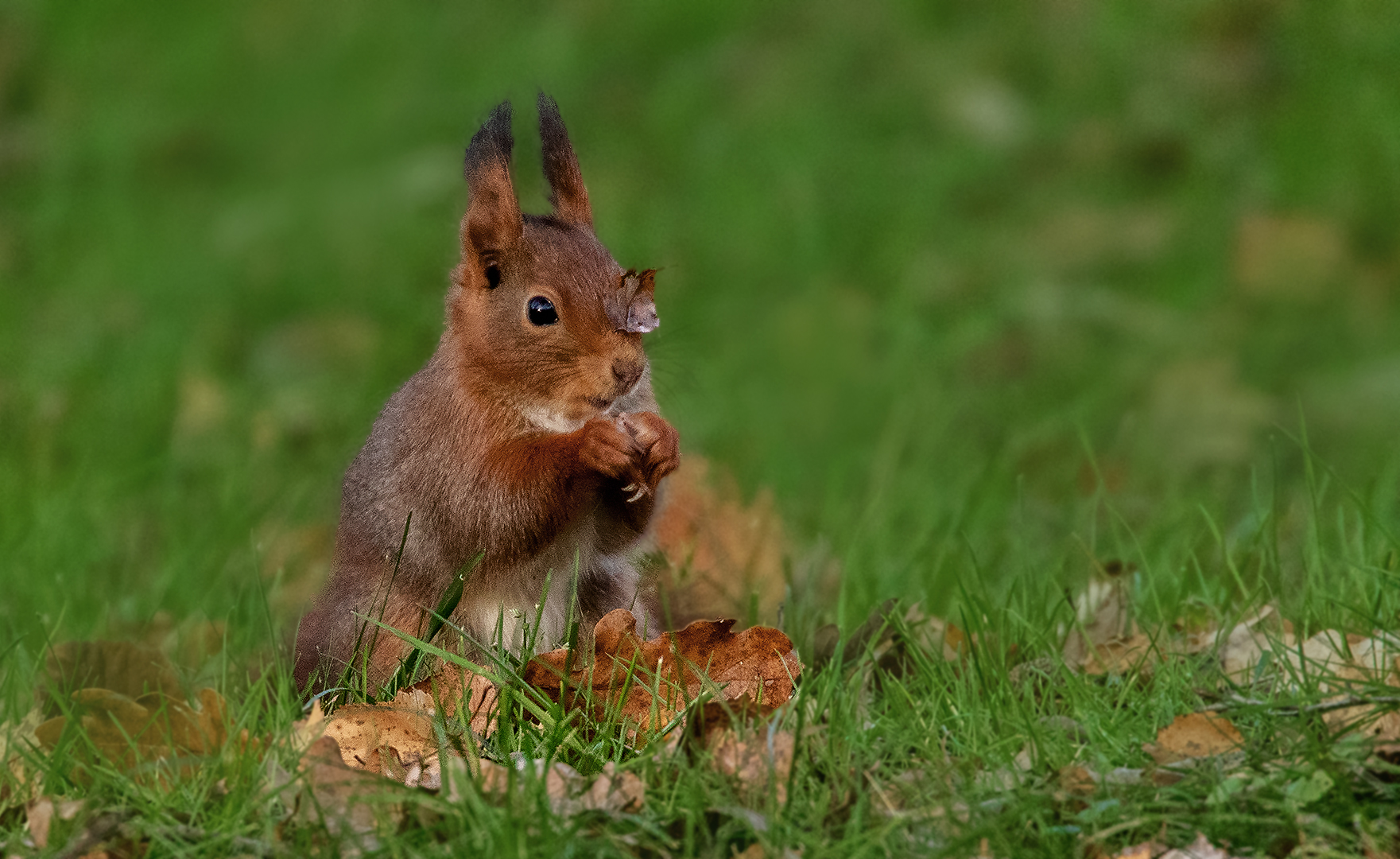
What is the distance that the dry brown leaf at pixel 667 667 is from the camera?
2.85 m

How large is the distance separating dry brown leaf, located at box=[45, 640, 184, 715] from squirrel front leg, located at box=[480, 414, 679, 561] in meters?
0.73

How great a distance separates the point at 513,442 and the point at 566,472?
0.12 m

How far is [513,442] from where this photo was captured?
290cm

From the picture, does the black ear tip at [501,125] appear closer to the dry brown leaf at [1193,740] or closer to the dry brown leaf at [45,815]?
the dry brown leaf at [45,815]

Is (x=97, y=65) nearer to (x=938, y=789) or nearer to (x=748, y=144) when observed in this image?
(x=748, y=144)

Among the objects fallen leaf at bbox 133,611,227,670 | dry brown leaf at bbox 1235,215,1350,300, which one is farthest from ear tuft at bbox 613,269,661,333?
dry brown leaf at bbox 1235,215,1350,300

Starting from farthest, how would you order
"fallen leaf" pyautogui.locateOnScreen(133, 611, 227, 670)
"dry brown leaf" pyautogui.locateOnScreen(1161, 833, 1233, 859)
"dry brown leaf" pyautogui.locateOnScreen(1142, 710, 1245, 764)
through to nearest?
1. "fallen leaf" pyautogui.locateOnScreen(133, 611, 227, 670)
2. "dry brown leaf" pyautogui.locateOnScreen(1142, 710, 1245, 764)
3. "dry brown leaf" pyautogui.locateOnScreen(1161, 833, 1233, 859)

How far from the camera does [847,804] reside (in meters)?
2.48

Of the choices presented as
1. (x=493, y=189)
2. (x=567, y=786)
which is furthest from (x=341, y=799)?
(x=493, y=189)

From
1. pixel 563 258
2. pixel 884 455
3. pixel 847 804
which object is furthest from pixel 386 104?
pixel 847 804

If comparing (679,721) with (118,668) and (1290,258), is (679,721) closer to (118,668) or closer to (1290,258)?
(118,668)

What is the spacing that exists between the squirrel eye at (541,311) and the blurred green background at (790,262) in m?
0.58

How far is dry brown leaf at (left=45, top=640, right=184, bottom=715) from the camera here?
3170mm

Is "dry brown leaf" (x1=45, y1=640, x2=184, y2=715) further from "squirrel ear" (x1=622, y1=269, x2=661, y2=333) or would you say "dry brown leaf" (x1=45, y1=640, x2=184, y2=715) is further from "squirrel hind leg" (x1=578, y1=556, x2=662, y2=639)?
"squirrel ear" (x1=622, y1=269, x2=661, y2=333)
